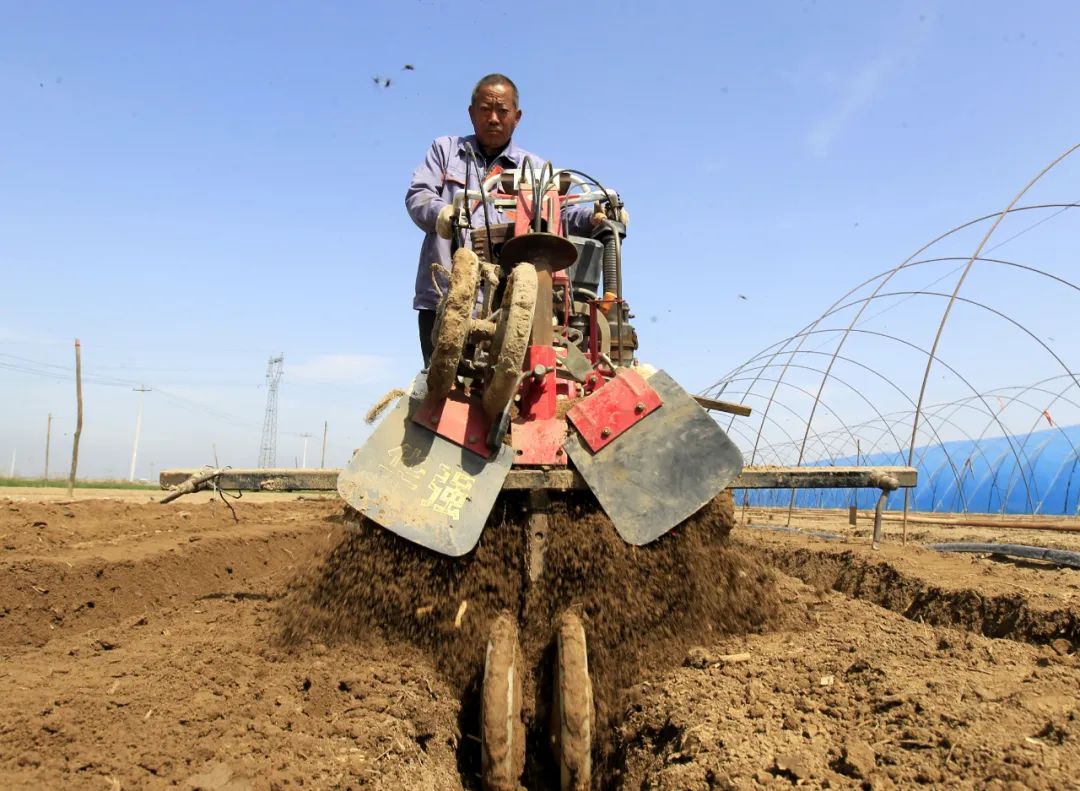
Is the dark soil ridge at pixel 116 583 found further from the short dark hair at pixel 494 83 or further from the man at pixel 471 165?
the short dark hair at pixel 494 83

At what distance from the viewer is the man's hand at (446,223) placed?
142 inches

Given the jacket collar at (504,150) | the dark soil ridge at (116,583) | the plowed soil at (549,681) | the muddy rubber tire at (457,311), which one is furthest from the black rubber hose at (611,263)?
the dark soil ridge at (116,583)

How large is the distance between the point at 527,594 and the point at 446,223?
177 cm

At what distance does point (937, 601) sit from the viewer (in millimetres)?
4547

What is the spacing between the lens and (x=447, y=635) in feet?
9.86

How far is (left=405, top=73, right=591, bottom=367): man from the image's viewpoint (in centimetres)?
439

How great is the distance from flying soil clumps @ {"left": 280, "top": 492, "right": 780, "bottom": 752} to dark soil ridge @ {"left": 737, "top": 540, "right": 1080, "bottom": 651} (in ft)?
4.56

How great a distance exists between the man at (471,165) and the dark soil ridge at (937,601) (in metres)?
2.27

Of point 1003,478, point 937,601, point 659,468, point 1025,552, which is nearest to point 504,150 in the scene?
point 659,468

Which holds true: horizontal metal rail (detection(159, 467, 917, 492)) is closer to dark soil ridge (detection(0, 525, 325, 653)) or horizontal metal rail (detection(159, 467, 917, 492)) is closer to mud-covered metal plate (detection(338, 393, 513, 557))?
mud-covered metal plate (detection(338, 393, 513, 557))

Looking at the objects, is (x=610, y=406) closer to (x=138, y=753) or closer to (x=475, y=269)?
(x=475, y=269)

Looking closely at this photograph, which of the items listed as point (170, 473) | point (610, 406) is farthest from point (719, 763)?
point (170, 473)

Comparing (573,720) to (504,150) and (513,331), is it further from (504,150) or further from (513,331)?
(504,150)

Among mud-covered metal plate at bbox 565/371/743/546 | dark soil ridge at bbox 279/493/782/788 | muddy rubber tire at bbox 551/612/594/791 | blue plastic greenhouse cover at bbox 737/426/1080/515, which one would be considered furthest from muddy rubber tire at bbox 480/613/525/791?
A: blue plastic greenhouse cover at bbox 737/426/1080/515
